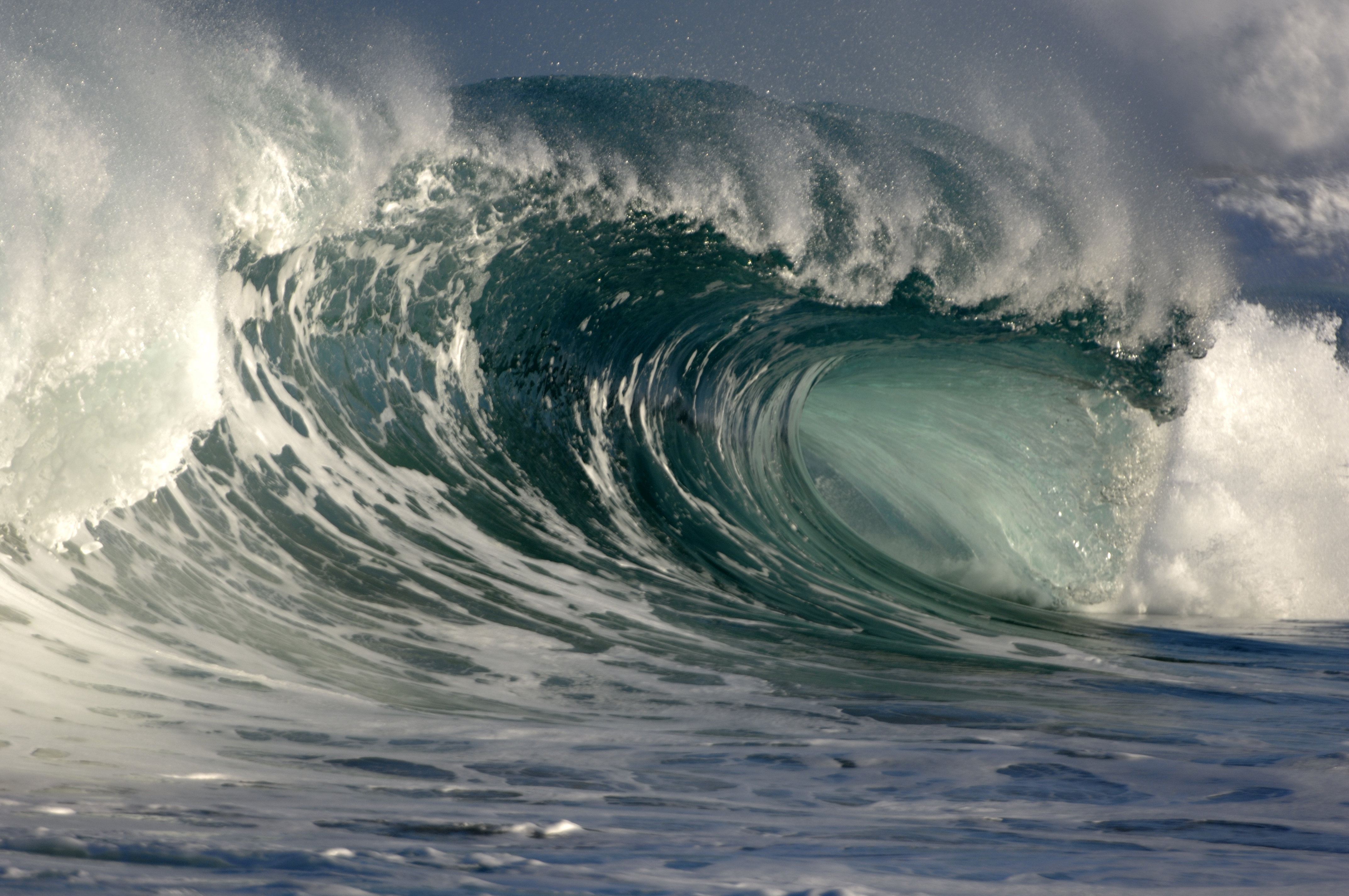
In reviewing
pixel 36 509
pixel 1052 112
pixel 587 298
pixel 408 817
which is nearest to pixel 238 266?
pixel 36 509

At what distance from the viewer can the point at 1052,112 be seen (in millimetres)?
6387

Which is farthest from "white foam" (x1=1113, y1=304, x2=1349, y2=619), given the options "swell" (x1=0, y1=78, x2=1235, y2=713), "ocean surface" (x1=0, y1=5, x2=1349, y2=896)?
"swell" (x1=0, y1=78, x2=1235, y2=713)

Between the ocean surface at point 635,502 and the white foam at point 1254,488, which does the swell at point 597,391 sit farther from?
the white foam at point 1254,488

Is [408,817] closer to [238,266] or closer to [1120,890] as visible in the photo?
[1120,890]

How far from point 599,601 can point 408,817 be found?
8.27 ft

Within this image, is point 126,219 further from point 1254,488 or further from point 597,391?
point 1254,488

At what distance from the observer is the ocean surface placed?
74.2 inches

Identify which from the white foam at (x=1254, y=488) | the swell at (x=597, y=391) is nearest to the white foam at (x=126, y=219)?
the swell at (x=597, y=391)

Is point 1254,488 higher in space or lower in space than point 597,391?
lower

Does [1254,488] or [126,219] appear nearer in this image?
[126,219]

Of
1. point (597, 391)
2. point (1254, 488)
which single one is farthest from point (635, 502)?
point (1254, 488)

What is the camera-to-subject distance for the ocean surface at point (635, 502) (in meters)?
1.88

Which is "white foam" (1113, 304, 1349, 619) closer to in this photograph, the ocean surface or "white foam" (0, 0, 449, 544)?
the ocean surface

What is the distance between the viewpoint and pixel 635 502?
552 cm
